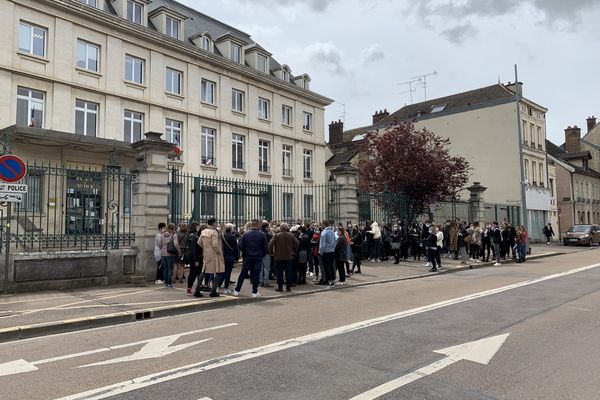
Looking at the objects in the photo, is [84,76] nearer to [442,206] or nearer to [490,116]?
[442,206]

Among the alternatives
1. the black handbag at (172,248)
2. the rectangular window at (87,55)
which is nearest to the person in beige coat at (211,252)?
the black handbag at (172,248)

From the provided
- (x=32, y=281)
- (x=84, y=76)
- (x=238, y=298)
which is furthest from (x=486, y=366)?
(x=84, y=76)

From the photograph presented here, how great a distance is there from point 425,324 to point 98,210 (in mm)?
8958

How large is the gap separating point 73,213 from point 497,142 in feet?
113

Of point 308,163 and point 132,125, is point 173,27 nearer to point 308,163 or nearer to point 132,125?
point 132,125

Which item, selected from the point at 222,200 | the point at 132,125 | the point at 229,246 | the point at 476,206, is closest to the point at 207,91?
the point at 132,125

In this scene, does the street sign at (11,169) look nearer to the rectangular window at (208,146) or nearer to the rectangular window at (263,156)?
the rectangular window at (208,146)

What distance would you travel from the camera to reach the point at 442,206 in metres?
24.4

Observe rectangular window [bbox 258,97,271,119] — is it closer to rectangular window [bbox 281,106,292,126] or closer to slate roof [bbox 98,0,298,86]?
rectangular window [bbox 281,106,292,126]

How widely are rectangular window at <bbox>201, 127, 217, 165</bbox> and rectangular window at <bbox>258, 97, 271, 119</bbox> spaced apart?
178 inches

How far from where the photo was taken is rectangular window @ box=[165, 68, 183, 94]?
88.8 feet

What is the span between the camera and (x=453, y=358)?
5.54 meters

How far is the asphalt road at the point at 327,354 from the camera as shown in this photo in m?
4.59

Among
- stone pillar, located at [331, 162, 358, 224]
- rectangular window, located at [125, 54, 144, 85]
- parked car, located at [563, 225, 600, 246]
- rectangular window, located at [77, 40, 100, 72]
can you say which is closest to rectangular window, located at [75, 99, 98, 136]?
rectangular window, located at [77, 40, 100, 72]
